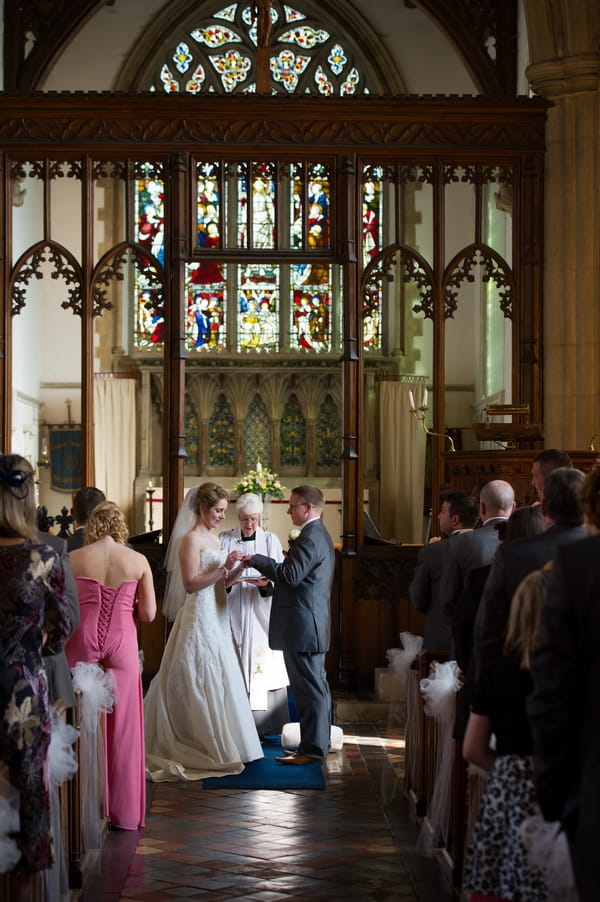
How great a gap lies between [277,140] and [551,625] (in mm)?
7419

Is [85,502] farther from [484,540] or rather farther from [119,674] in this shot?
[484,540]

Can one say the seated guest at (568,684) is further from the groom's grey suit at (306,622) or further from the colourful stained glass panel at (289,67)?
the colourful stained glass panel at (289,67)

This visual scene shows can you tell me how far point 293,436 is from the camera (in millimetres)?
15289

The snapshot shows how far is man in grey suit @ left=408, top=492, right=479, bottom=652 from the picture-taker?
18.4 ft

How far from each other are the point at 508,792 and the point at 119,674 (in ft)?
8.88

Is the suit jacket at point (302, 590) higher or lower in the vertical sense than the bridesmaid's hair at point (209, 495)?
lower

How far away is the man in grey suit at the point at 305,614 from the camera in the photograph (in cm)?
672

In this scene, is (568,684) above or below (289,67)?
below

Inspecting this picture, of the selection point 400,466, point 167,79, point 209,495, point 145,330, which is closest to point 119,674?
point 209,495

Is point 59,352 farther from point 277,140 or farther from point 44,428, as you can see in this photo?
point 277,140

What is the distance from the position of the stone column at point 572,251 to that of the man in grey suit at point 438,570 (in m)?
3.74

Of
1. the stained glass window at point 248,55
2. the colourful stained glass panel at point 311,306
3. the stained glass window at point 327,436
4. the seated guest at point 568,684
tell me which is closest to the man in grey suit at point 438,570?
the seated guest at point 568,684

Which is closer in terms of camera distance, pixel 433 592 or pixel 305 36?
pixel 433 592

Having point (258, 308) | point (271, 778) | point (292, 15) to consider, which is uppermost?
point (292, 15)
